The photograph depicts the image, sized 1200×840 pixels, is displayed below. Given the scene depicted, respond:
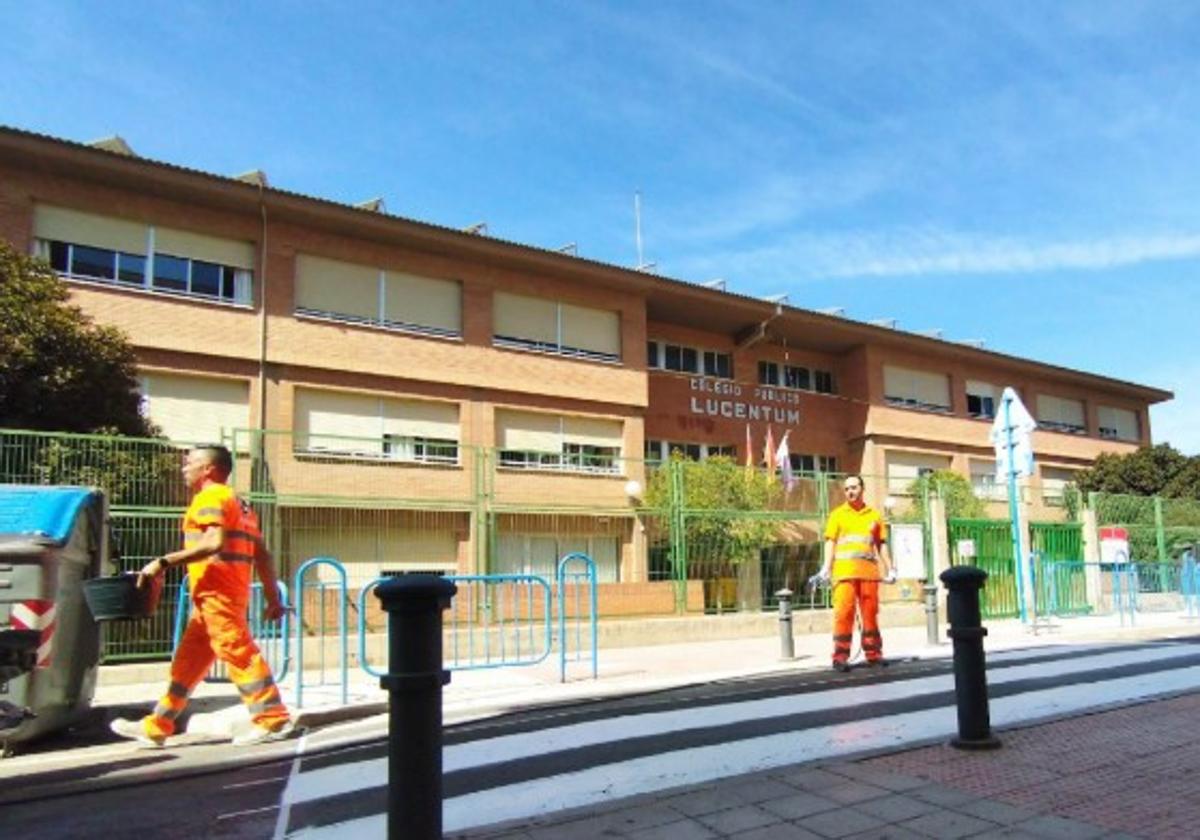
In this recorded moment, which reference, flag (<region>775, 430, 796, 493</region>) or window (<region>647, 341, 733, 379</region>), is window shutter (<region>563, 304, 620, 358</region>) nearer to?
window (<region>647, 341, 733, 379</region>)

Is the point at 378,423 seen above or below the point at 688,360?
below

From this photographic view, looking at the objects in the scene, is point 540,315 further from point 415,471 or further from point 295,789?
point 295,789

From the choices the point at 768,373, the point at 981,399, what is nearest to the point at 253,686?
the point at 768,373

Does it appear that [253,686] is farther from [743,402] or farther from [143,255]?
[743,402]

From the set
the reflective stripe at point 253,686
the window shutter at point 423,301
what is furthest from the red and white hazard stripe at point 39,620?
the window shutter at point 423,301

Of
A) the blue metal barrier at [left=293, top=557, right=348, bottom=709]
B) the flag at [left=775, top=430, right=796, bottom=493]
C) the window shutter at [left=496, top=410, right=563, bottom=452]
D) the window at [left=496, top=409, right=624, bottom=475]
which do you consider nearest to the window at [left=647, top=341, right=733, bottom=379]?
the flag at [left=775, top=430, right=796, bottom=493]

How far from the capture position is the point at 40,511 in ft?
22.3

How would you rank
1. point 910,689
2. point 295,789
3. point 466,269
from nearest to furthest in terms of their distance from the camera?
1. point 295,789
2. point 910,689
3. point 466,269

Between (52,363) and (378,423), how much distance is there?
25.8 ft

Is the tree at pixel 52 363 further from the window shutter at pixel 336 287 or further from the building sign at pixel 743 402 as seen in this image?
the building sign at pixel 743 402

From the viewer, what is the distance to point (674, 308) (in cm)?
2911

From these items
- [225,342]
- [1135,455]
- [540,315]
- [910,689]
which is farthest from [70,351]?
[1135,455]

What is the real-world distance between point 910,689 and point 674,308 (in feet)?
72.1

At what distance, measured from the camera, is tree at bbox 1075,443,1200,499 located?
36.5 m
